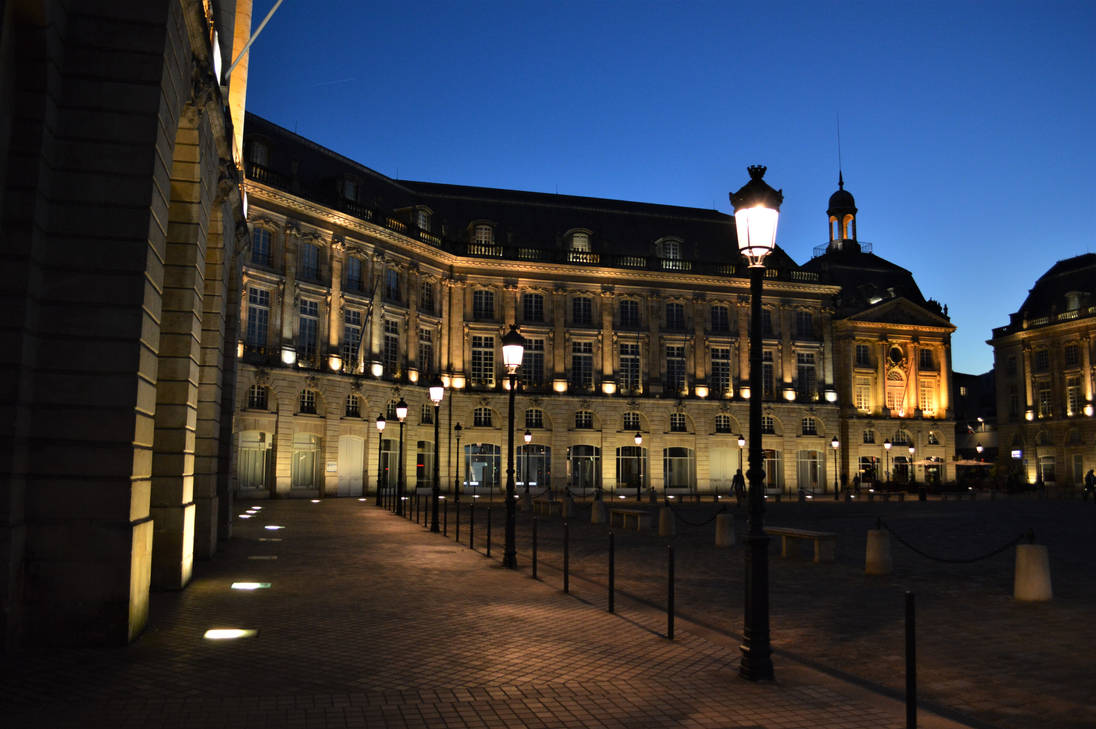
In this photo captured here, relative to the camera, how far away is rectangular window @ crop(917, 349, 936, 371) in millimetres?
74500

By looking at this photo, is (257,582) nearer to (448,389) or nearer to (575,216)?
Answer: (448,389)

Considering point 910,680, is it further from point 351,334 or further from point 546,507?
point 351,334

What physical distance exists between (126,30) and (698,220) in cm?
6214

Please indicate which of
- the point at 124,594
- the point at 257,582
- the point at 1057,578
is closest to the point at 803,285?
the point at 1057,578

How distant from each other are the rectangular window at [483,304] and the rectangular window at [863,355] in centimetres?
3199

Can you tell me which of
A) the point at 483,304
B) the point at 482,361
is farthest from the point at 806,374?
the point at 483,304

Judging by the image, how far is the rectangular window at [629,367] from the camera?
6131cm

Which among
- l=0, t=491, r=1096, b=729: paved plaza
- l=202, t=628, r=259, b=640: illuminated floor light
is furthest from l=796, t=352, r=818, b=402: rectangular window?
l=202, t=628, r=259, b=640: illuminated floor light

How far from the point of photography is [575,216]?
6506cm

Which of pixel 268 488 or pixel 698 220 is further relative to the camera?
pixel 698 220

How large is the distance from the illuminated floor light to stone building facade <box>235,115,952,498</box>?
116 ft

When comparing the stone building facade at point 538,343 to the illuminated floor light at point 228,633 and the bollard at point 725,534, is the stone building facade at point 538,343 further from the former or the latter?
the illuminated floor light at point 228,633

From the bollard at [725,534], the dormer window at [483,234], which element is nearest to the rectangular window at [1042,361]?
the dormer window at [483,234]

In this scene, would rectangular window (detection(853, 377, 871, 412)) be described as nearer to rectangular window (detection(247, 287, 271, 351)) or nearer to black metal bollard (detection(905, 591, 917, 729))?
rectangular window (detection(247, 287, 271, 351))
